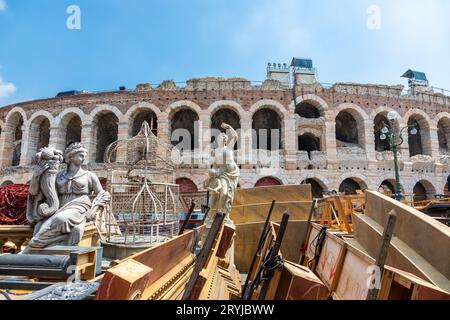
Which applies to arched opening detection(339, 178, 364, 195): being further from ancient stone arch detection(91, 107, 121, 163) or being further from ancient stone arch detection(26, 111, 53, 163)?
ancient stone arch detection(26, 111, 53, 163)

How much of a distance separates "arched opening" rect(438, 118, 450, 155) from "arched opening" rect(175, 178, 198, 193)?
1946 cm

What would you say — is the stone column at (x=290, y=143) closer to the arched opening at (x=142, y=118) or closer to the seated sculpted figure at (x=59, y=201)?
→ the arched opening at (x=142, y=118)

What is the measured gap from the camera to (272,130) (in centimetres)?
1844

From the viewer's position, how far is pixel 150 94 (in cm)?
1756

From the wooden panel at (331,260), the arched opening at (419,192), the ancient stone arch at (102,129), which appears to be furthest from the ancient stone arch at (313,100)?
the wooden panel at (331,260)

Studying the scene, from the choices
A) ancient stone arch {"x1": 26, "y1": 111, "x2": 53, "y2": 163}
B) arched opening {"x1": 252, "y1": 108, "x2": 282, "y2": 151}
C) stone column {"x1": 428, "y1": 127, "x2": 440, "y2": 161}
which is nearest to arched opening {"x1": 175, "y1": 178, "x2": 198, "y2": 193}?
arched opening {"x1": 252, "y1": 108, "x2": 282, "y2": 151}

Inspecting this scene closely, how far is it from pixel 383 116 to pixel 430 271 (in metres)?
20.2

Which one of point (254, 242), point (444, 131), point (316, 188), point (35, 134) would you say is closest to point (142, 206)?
point (254, 242)

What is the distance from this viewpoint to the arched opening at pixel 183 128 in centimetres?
1908

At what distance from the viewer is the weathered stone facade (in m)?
16.4

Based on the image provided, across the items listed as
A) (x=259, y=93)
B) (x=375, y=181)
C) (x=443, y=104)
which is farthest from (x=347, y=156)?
(x=443, y=104)

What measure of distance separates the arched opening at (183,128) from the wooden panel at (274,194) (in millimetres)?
10548

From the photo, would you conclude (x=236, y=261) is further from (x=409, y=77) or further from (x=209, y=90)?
(x=409, y=77)

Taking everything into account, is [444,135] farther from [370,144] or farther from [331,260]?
[331,260]
